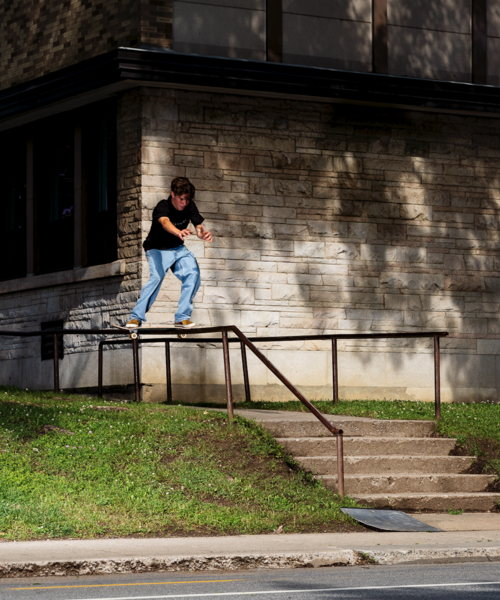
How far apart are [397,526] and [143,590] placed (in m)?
3.60

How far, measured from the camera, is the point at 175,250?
16.0 meters

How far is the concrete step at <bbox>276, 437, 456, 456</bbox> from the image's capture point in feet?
39.7

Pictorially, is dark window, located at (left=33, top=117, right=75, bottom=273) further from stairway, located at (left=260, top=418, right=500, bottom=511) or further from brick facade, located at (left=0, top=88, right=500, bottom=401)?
stairway, located at (left=260, top=418, right=500, bottom=511)

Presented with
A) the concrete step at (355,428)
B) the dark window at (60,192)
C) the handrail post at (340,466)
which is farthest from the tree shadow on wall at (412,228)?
the handrail post at (340,466)

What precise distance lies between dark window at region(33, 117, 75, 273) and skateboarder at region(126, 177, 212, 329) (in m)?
3.02

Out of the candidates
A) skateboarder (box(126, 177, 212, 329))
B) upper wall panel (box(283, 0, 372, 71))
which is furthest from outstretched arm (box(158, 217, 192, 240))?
upper wall panel (box(283, 0, 372, 71))

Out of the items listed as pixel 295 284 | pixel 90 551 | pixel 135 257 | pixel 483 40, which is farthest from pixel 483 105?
pixel 90 551

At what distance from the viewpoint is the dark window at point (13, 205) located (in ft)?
64.3

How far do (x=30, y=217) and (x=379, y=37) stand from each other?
7.26 metres

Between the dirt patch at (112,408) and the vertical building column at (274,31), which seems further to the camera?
the vertical building column at (274,31)

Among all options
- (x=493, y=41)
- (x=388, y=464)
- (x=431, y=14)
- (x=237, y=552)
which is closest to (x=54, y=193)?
(x=431, y=14)

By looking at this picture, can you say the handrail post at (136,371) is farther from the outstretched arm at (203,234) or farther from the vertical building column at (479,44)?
the vertical building column at (479,44)

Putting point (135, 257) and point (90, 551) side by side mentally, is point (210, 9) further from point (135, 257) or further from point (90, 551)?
point (90, 551)

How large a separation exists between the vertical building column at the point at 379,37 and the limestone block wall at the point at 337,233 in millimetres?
827
